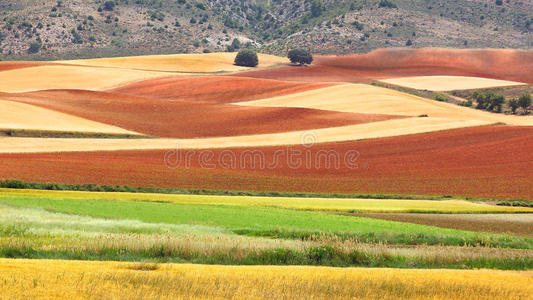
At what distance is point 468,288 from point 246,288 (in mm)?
6486

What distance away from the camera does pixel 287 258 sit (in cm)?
2567

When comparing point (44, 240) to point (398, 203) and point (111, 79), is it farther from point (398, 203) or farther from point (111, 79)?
point (111, 79)

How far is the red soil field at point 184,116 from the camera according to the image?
9112cm

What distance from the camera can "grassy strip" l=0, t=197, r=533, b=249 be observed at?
108 ft

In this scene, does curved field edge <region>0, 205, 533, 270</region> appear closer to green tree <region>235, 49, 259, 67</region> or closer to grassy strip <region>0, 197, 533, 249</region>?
grassy strip <region>0, 197, 533, 249</region>

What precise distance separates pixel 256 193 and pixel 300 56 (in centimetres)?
13014

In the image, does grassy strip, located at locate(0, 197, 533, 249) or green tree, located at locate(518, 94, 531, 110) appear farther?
green tree, located at locate(518, 94, 531, 110)

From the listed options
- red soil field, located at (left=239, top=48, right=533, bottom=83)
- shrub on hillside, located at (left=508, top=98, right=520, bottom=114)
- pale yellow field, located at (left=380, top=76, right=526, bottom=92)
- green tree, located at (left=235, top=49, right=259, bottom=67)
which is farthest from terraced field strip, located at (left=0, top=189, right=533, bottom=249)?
green tree, located at (left=235, top=49, right=259, bottom=67)

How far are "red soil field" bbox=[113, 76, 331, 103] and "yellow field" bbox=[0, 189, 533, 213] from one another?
76.5m

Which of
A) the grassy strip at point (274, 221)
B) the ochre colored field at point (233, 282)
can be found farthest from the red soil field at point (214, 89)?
the ochre colored field at point (233, 282)

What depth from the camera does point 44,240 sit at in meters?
26.2

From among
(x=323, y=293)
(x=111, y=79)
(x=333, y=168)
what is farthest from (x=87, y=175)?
(x=111, y=79)

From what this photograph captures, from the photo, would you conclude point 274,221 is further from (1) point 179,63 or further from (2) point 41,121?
(1) point 179,63

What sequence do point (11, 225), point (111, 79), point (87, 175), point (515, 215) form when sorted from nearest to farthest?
point (11, 225)
point (515, 215)
point (87, 175)
point (111, 79)
